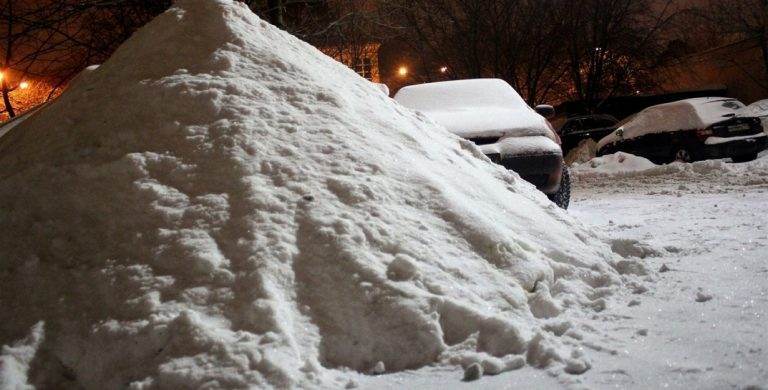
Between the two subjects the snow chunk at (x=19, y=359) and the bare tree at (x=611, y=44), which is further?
the bare tree at (x=611, y=44)

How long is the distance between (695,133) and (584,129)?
248 inches

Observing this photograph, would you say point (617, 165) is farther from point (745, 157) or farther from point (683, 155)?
point (745, 157)

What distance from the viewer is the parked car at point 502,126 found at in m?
5.17

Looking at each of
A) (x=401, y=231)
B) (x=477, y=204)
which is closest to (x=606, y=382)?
(x=401, y=231)

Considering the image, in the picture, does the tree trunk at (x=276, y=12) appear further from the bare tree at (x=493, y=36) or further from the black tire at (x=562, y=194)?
the bare tree at (x=493, y=36)

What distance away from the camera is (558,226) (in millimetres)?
3424

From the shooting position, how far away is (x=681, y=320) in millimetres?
2324

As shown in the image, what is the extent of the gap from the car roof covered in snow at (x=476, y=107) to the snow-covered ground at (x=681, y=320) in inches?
53.2

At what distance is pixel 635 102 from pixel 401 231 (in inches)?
1012

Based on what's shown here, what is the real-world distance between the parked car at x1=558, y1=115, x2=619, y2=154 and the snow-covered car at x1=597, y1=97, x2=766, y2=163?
4045 millimetres

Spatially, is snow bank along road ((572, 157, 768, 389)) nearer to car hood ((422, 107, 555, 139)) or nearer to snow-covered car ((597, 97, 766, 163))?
car hood ((422, 107, 555, 139))

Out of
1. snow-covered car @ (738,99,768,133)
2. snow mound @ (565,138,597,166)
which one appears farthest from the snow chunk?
snow mound @ (565,138,597,166)

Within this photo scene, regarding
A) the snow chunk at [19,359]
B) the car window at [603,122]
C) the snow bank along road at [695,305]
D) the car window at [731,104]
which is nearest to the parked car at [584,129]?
the car window at [603,122]

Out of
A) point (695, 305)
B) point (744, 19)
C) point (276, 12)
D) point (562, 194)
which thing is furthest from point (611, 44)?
point (695, 305)
